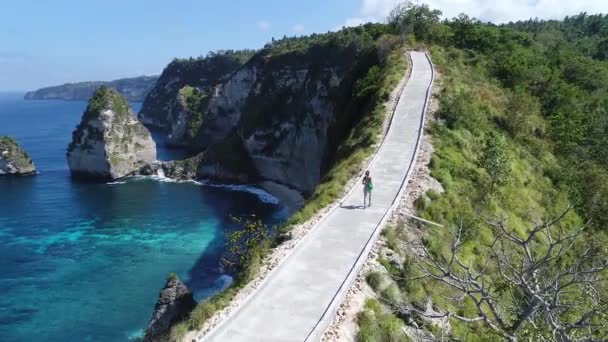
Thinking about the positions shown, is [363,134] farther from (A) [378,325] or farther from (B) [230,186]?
(B) [230,186]

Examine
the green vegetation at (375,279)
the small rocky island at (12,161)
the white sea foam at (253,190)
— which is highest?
the green vegetation at (375,279)

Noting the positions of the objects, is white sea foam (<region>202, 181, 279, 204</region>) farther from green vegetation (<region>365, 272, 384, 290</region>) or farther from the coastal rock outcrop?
green vegetation (<region>365, 272, 384, 290</region>)

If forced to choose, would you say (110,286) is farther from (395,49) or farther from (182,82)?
(182,82)

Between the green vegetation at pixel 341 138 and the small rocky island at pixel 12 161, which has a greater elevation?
the green vegetation at pixel 341 138

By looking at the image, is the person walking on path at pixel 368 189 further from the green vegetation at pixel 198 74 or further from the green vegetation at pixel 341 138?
the green vegetation at pixel 198 74

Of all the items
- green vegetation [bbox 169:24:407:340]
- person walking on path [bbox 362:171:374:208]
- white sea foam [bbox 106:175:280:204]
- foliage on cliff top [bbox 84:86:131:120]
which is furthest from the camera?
foliage on cliff top [bbox 84:86:131:120]

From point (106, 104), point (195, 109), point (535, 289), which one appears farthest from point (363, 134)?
point (195, 109)

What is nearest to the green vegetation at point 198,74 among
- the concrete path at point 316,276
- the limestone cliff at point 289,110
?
the limestone cliff at point 289,110

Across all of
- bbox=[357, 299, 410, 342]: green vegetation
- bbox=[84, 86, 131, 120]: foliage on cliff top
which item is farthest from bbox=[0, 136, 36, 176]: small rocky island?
bbox=[357, 299, 410, 342]: green vegetation
